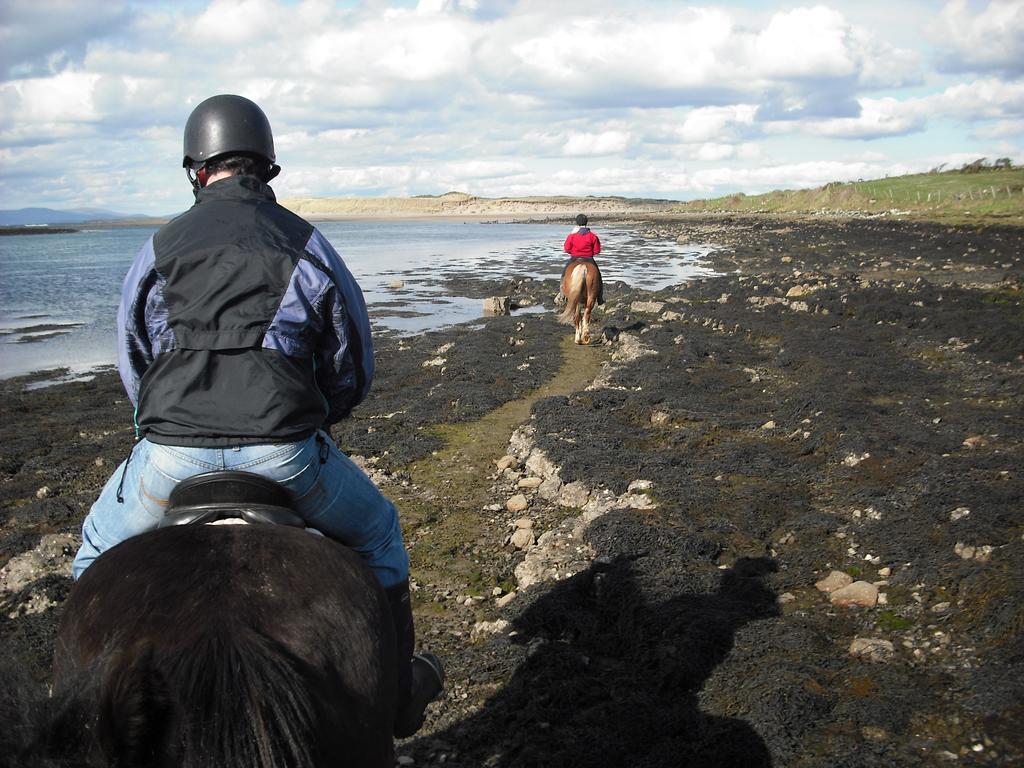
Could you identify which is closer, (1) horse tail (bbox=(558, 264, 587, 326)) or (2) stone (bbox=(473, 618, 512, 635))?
(2) stone (bbox=(473, 618, 512, 635))

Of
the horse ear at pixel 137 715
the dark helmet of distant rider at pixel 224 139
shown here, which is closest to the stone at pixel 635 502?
the dark helmet of distant rider at pixel 224 139

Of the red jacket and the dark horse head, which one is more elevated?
the red jacket

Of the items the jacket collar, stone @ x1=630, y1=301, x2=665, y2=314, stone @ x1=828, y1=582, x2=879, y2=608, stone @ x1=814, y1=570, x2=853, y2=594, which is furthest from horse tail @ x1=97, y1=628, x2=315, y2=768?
stone @ x1=630, y1=301, x2=665, y2=314

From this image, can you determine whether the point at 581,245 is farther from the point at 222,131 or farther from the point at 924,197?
the point at 924,197

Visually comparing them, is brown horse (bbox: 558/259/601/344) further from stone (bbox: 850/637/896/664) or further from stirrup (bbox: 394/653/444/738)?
stirrup (bbox: 394/653/444/738)

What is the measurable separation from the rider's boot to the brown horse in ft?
42.8

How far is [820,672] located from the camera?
426 centimetres

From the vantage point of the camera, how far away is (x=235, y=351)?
271 cm

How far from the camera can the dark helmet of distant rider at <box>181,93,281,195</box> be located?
10.2ft

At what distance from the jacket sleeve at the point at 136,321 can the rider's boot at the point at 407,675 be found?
4.40ft

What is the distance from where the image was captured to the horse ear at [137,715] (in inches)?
71.5

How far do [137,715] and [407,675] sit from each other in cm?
147

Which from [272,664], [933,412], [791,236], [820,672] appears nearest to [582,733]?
[820,672]

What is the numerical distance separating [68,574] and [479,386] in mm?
6944
